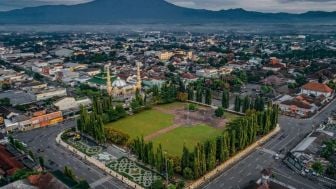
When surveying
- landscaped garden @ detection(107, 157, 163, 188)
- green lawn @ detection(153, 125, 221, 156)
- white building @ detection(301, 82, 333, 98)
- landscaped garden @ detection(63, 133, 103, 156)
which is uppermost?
white building @ detection(301, 82, 333, 98)

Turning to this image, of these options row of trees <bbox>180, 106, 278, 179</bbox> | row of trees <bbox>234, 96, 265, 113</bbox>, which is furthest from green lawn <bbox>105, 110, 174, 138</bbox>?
row of trees <bbox>234, 96, 265, 113</bbox>

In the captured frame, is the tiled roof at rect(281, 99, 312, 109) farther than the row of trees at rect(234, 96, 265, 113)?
Yes

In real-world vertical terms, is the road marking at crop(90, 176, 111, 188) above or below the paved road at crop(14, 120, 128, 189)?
below

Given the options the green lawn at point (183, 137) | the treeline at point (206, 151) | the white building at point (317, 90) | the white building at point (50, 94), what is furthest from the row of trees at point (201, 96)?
the white building at point (50, 94)

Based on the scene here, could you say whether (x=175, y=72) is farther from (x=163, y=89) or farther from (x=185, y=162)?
(x=185, y=162)

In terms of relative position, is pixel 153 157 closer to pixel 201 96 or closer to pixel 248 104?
pixel 248 104

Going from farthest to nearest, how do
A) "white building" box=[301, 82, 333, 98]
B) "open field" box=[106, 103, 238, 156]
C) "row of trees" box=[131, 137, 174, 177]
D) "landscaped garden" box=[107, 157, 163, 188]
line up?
"white building" box=[301, 82, 333, 98] → "open field" box=[106, 103, 238, 156] → "landscaped garden" box=[107, 157, 163, 188] → "row of trees" box=[131, 137, 174, 177]

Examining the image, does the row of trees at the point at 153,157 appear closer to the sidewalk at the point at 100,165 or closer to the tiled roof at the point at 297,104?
the sidewalk at the point at 100,165

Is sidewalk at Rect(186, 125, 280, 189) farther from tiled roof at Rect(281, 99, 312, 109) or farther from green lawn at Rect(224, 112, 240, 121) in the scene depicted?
tiled roof at Rect(281, 99, 312, 109)
